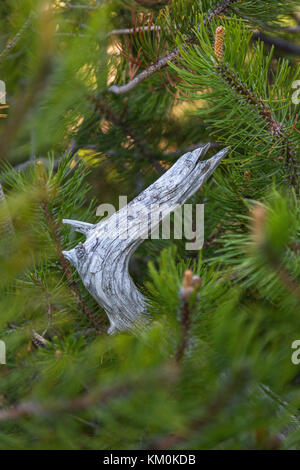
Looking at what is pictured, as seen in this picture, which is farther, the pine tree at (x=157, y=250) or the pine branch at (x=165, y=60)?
the pine branch at (x=165, y=60)

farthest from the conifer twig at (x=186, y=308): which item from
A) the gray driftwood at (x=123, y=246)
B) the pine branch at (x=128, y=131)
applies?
the pine branch at (x=128, y=131)

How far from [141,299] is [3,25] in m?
0.64

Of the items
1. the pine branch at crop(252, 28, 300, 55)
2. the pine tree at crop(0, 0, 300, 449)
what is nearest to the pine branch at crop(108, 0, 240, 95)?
the pine tree at crop(0, 0, 300, 449)

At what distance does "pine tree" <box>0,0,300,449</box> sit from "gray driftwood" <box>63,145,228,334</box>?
3 cm

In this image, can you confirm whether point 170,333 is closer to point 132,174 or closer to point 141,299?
point 141,299

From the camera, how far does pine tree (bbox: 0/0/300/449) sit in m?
0.28

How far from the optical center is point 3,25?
765 mm

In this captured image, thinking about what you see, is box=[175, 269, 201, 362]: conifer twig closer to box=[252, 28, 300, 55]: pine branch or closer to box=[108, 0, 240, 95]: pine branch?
box=[108, 0, 240, 95]: pine branch

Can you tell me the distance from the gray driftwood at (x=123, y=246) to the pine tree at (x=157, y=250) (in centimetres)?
3

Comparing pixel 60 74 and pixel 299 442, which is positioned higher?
pixel 60 74

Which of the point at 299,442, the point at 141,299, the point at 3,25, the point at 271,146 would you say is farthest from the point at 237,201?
the point at 3,25

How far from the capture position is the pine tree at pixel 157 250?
28 cm

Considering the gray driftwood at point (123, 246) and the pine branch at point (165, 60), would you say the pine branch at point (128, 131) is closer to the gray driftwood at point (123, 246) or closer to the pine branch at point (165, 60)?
the pine branch at point (165, 60)

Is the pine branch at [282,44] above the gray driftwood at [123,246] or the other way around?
above
